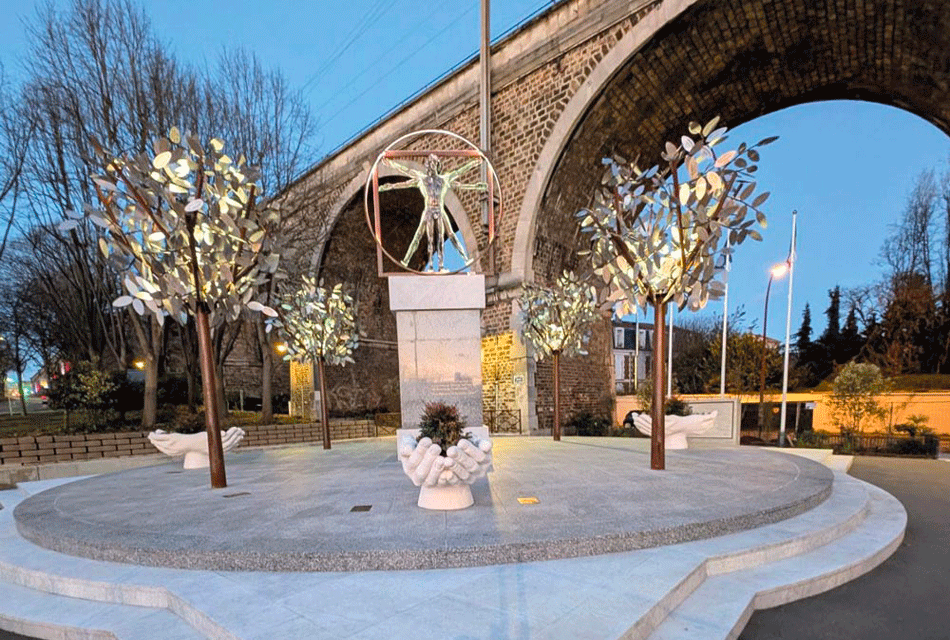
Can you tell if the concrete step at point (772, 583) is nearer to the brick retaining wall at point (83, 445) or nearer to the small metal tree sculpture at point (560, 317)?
the small metal tree sculpture at point (560, 317)

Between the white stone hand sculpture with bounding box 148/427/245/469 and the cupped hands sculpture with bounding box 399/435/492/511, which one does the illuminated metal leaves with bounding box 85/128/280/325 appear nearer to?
the white stone hand sculpture with bounding box 148/427/245/469

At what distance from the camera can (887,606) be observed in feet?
11.5

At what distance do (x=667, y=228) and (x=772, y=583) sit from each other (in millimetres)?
4772

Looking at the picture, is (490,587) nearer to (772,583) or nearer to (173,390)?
(772,583)

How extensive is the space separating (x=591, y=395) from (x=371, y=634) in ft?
57.8

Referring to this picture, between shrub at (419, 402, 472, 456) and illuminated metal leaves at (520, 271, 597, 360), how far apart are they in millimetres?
7433

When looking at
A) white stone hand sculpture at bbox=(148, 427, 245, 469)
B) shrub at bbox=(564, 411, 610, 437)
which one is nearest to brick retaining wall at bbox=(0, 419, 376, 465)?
white stone hand sculpture at bbox=(148, 427, 245, 469)

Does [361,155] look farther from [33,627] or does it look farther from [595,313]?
[33,627]

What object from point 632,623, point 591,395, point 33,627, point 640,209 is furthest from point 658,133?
point 33,627

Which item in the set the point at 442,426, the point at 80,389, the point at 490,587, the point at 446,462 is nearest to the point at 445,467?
the point at 446,462

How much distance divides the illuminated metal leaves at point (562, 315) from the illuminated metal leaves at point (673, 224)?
4.43 m

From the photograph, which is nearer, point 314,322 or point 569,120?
point 314,322

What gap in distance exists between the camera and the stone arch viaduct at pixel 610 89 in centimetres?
1335

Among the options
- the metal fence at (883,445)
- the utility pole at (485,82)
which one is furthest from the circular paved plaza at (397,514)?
the utility pole at (485,82)
